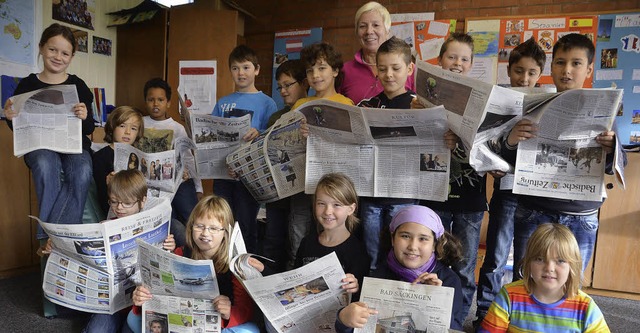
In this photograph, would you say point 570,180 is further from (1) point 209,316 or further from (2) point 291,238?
(1) point 209,316

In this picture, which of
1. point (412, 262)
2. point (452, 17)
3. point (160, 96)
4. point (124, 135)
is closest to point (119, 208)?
point (124, 135)

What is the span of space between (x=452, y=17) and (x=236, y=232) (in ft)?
9.20

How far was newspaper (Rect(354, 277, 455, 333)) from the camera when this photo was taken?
3.89 ft

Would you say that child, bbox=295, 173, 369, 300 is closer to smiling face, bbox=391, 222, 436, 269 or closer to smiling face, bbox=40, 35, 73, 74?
smiling face, bbox=391, 222, 436, 269

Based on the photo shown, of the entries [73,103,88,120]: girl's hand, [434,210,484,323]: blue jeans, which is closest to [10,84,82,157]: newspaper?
[73,103,88,120]: girl's hand

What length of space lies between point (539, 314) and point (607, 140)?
1.87 feet

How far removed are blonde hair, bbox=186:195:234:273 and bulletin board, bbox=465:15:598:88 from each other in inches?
98.5

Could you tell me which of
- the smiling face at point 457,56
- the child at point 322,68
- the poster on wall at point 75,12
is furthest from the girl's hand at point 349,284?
the poster on wall at point 75,12

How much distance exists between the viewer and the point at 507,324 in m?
1.29

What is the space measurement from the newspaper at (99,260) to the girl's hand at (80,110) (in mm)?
621

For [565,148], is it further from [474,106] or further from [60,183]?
[60,183]

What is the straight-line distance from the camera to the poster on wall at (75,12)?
10.8 ft

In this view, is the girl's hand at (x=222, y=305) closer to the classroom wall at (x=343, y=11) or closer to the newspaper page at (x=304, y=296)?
the newspaper page at (x=304, y=296)

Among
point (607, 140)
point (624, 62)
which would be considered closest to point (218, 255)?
point (607, 140)
